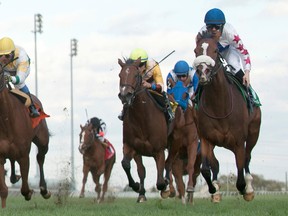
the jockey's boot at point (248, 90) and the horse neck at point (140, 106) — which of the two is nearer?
the jockey's boot at point (248, 90)

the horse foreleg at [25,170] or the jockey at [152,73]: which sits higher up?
the jockey at [152,73]

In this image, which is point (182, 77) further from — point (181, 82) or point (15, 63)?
point (15, 63)

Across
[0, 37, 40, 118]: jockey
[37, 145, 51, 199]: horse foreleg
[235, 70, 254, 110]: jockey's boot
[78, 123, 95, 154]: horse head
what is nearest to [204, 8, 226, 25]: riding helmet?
[235, 70, 254, 110]: jockey's boot

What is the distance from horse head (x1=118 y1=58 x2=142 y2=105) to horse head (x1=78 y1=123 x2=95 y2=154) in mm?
14073

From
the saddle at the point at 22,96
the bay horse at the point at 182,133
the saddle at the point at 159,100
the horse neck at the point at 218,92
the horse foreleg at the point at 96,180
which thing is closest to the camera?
the horse neck at the point at 218,92

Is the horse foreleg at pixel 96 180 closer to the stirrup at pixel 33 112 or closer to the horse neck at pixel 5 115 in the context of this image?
the stirrup at pixel 33 112

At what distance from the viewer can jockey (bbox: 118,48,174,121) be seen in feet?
53.5

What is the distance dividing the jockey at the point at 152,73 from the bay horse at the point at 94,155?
12144 millimetres

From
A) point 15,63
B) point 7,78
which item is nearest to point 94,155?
point 15,63

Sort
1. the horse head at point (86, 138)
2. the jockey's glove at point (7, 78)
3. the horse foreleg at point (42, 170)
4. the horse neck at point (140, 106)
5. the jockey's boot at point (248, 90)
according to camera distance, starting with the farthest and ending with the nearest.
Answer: the horse head at point (86, 138) < the horse foreleg at point (42, 170) < the horse neck at point (140, 106) < the jockey's glove at point (7, 78) < the jockey's boot at point (248, 90)

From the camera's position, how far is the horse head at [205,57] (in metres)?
13.0

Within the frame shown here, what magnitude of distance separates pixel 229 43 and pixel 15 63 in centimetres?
363

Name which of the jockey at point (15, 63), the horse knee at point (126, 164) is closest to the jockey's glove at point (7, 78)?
the jockey at point (15, 63)

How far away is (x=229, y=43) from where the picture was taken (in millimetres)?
14883
